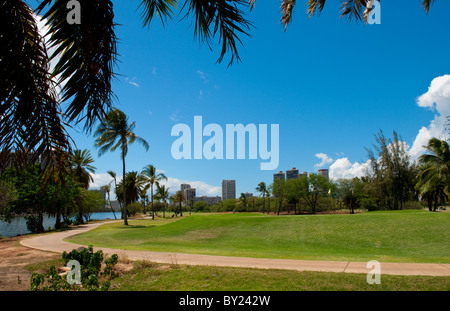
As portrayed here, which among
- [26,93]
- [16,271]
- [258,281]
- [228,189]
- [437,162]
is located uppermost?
[437,162]

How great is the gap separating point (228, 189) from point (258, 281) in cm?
17543

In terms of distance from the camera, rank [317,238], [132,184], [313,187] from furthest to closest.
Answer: [313,187] → [132,184] → [317,238]

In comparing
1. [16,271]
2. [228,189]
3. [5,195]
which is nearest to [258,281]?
[16,271]

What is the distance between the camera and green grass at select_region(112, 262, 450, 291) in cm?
545

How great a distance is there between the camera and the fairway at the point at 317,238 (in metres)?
12.0

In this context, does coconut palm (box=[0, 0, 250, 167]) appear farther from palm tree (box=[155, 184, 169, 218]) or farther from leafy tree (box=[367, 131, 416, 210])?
palm tree (box=[155, 184, 169, 218])

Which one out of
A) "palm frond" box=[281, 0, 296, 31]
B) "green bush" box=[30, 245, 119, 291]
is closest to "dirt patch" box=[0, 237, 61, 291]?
"green bush" box=[30, 245, 119, 291]

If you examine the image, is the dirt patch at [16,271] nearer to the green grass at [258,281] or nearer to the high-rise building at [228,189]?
the green grass at [258,281]

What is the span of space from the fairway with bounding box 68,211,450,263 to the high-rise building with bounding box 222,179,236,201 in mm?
157789

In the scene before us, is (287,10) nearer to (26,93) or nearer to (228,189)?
(26,93)

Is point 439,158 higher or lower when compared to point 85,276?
higher

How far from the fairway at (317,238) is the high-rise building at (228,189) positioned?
157789 millimetres

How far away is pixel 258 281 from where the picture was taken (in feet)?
19.7

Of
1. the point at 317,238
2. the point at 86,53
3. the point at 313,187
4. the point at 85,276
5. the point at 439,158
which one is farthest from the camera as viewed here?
the point at 313,187
